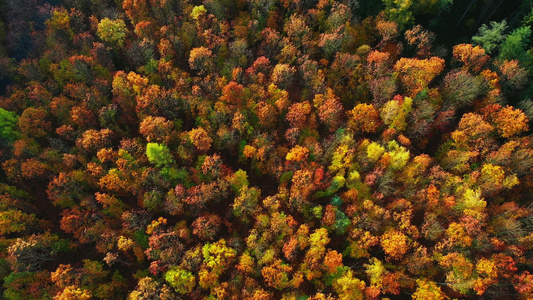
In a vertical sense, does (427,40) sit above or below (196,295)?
above

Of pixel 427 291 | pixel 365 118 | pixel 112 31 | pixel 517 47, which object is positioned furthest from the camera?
pixel 112 31

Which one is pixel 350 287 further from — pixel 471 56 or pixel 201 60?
pixel 201 60

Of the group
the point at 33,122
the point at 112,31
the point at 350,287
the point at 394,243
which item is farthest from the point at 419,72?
the point at 33,122

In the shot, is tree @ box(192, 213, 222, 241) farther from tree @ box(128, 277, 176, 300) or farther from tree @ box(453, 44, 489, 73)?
tree @ box(453, 44, 489, 73)

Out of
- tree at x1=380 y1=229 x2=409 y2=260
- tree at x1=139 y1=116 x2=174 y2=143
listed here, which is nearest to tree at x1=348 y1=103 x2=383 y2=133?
tree at x1=380 y1=229 x2=409 y2=260

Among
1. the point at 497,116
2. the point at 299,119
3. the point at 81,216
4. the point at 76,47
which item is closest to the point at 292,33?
the point at 299,119

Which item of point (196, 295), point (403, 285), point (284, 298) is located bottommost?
point (403, 285)

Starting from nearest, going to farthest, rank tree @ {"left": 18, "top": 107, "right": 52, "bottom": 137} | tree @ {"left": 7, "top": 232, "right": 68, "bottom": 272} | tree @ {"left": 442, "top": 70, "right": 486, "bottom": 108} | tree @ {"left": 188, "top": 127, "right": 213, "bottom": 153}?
tree @ {"left": 7, "top": 232, "right": 68, "bottom": 272} → tree @ {"left": 188, "top": 127, "right": 213, "bottom": 153} → tree @ {"left": 18, "top": 107, "right": 52, "bottom": 137} → tree @ {"left": 442, "top": 70, "right": 486, "bottom": 108}

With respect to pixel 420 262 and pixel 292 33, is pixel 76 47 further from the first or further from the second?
pixel 420 262
